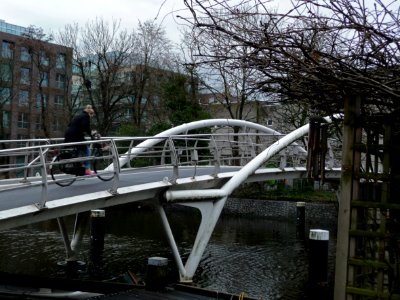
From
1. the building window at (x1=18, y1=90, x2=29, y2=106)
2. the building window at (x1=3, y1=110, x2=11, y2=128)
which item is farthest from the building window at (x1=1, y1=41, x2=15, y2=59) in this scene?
the building window at (x1=3, y1=110, x2=11, y2=128)

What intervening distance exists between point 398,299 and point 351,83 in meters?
1.91

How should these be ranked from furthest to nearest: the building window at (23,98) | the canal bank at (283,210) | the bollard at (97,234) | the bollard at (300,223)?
1. the building window at (23,98)
2. the canal bank at (283,210)
3. the bollard at (300,223)
4. the bollard at (97,234)

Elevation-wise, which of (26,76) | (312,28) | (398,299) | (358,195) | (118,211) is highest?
(26,76)

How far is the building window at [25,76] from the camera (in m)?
45.6

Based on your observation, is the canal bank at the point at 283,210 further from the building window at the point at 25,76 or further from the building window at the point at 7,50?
the building window at the point at 7,50

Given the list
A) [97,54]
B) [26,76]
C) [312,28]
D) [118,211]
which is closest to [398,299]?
[312,28]

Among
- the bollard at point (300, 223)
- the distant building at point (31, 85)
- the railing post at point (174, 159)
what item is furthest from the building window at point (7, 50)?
the railing post at point (174, 159)

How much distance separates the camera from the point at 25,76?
4653 cm

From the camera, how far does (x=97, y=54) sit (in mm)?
38594

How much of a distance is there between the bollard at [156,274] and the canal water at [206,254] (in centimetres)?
346

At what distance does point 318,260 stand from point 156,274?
437 centimetres

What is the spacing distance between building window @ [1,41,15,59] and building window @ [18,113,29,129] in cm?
675

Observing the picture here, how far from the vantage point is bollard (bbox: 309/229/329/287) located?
11078mm

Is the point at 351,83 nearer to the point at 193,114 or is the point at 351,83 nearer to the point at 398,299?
the point at 398,299
